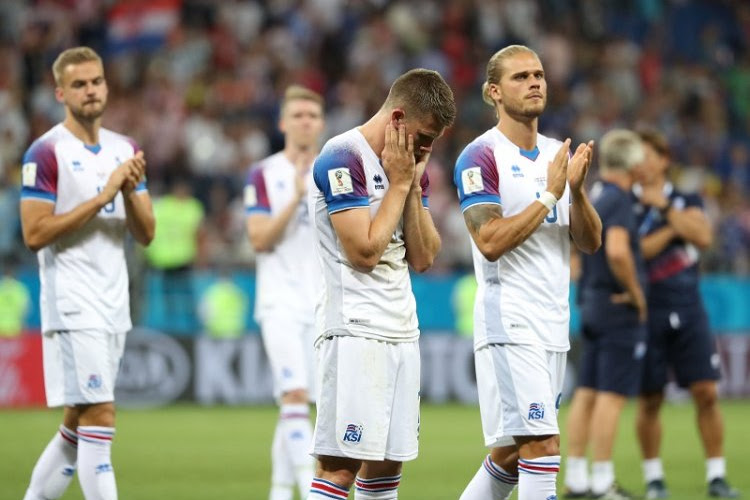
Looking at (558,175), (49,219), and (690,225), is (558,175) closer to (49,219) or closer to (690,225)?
(49,219)

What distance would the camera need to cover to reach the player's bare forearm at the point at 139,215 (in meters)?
8.20

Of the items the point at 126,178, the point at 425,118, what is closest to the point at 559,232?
the point at 425,118

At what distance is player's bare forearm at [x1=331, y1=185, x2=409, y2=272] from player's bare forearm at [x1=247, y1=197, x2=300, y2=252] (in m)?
3.62

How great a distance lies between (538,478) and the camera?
284 inches

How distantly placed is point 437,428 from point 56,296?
7.89 meters

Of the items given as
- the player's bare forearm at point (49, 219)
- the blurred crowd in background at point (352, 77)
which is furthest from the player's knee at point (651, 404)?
the blurred crowd in background at point (352, 77)

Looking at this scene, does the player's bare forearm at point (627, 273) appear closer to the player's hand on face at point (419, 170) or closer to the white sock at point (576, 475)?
the white sock at point (576, 475)

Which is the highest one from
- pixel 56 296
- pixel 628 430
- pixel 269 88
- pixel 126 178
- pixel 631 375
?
pixel 269 88

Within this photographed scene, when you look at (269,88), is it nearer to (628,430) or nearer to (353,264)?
(628,430)

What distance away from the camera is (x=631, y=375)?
34.1 feet

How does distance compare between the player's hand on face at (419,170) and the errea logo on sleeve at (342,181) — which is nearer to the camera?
the errea logo on sleeve at (342,181)

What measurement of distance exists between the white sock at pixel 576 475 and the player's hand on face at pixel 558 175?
3748 mm

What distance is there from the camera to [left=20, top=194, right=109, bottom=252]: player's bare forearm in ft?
26.2

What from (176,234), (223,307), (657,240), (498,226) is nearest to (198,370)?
(223,307)
